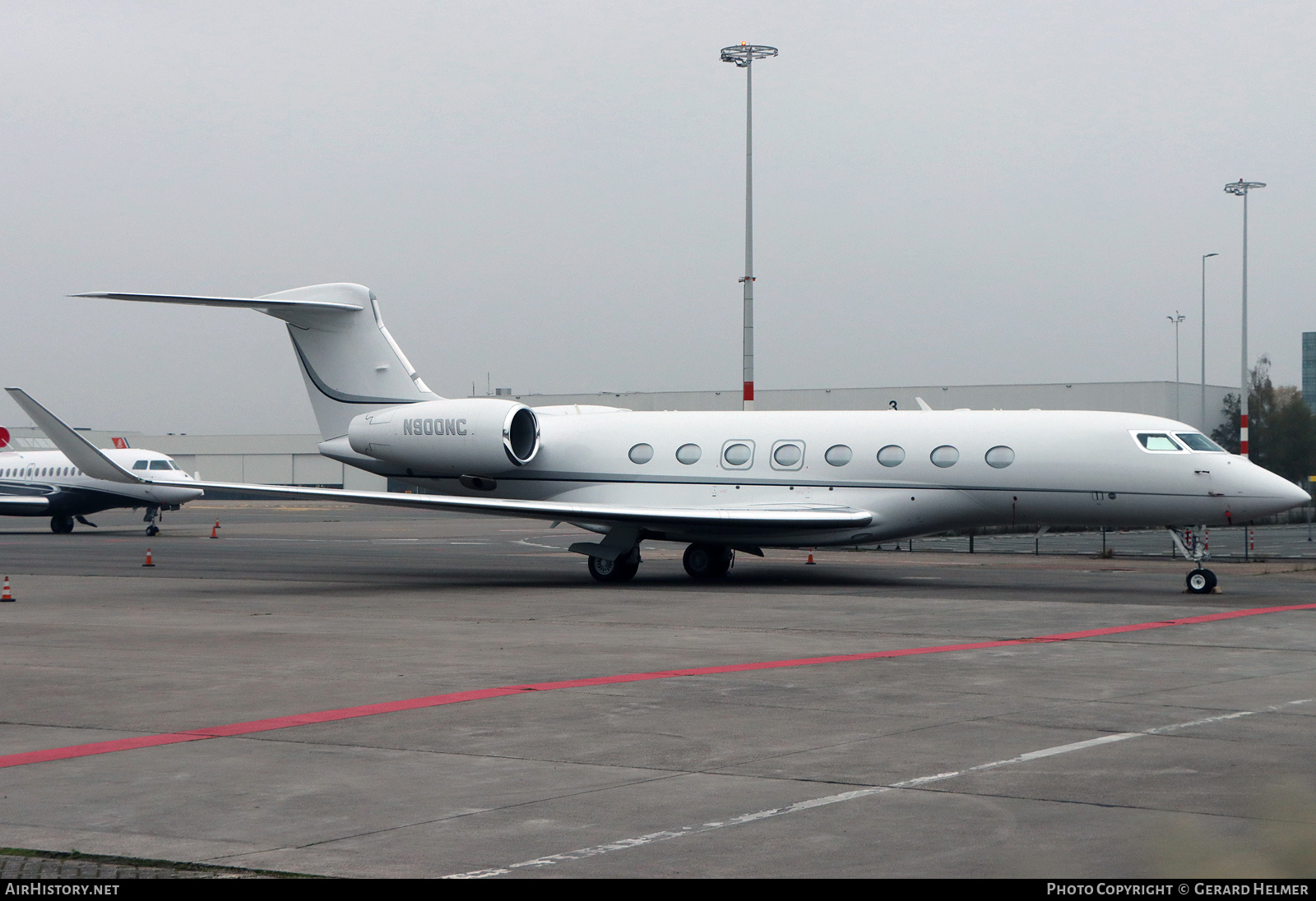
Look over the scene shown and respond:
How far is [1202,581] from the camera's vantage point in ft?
66.6

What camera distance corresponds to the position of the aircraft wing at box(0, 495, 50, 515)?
141 feet

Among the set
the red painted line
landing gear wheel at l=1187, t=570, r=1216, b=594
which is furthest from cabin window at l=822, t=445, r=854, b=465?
A: the red painted line

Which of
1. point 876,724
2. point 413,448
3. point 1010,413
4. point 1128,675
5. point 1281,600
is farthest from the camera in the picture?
point 413,448

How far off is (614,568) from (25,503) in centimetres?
2768

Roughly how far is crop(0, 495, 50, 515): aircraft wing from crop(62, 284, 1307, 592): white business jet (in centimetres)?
2096

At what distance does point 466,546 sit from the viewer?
36.3 m

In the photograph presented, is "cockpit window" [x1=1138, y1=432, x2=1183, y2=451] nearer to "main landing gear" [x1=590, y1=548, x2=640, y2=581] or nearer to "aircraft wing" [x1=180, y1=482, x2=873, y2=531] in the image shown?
"aircraft wing" [x1=180, y1=482, x2=873, y2=531]

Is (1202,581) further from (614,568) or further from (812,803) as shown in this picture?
(812,803)

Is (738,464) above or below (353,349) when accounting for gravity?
below

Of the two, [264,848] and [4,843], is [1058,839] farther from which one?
[4,843]

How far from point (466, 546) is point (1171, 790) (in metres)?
30.3

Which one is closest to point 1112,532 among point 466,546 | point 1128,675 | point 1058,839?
point 466,546

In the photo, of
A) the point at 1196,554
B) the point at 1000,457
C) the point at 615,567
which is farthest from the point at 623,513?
the point at 1196,554

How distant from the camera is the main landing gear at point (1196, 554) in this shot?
2030 cm
